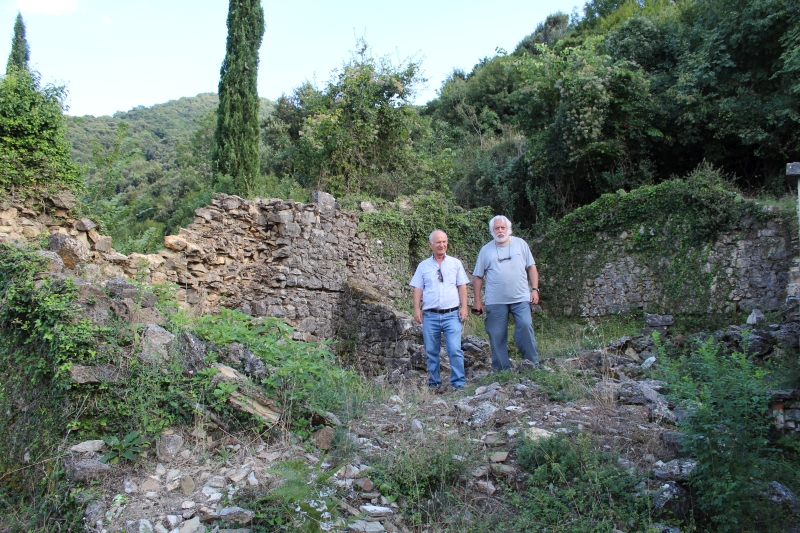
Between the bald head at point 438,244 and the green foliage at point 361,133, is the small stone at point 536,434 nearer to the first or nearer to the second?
the bald head at point 438,244

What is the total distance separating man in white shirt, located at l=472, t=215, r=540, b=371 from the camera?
6102 mm

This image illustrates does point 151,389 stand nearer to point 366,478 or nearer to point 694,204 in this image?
point 366,478

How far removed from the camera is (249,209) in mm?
9234

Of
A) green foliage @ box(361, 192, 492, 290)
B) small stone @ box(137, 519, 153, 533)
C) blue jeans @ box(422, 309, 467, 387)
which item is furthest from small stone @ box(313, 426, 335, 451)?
green foliage @ box(361, 192, 492, 290)

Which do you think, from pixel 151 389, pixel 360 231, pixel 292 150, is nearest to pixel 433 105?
pixel 292 150

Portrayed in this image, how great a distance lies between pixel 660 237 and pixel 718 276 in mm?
1261

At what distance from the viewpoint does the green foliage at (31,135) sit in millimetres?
6617

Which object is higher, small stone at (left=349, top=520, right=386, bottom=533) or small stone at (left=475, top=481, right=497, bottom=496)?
small stone at (left=475, top=481, right=497, bottom=496)

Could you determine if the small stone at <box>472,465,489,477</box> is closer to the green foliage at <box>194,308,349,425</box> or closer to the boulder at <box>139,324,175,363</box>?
the green foliage at <box>194,308,349,425</box>

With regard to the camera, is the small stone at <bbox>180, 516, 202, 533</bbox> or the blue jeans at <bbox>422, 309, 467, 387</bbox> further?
the blue jeans at <bbox>422, 309, 467, 387</bbox>

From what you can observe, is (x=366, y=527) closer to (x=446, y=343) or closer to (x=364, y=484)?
(x=364, y=484)

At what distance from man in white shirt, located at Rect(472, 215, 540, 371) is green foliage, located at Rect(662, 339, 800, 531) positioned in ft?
7.94

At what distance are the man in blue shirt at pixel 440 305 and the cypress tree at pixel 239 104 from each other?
7.95 m

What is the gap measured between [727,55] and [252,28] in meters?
11.3
